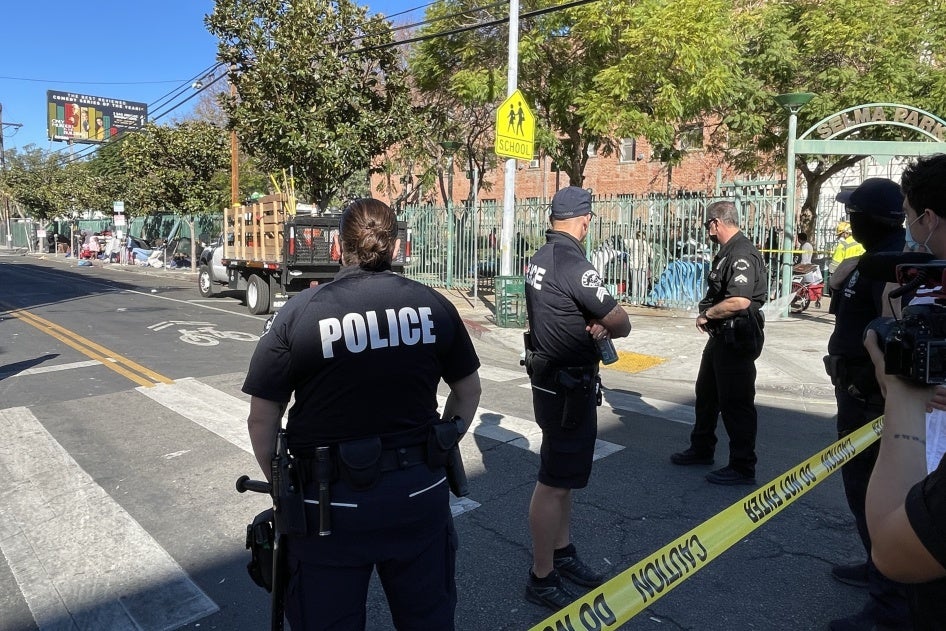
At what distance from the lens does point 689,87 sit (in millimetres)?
13617

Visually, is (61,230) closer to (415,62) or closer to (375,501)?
(415,62)

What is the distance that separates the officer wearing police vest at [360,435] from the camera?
2018 millimetres

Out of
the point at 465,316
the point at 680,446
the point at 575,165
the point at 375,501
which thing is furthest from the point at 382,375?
the point at 575,165

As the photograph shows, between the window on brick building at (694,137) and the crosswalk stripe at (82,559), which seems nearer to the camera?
the crosswalk stripe at (82,559)

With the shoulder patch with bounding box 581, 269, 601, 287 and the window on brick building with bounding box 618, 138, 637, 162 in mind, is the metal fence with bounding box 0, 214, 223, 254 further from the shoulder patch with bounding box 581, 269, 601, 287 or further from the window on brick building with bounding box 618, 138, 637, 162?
the shoulder patch with bounding box 581, 269, 601, 287

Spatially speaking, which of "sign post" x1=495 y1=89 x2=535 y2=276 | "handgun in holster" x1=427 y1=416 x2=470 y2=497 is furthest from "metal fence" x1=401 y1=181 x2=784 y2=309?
"handgun in holster" x1=427 y1=416 x2=470 y2=497

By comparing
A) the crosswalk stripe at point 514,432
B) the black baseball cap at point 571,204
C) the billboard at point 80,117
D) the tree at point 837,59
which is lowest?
the crosswalk stripe at point 514,432

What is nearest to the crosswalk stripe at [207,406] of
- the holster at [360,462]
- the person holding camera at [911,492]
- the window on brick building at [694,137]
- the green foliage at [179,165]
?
the holster at [360,462]

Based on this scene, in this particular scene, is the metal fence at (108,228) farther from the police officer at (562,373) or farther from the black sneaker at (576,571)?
the black sneaker at (576,571)

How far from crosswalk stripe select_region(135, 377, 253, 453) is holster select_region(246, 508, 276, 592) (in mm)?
3451

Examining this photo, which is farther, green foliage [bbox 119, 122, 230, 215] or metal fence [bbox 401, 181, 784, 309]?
green foliage [bbox 119, 122, 230, 215]

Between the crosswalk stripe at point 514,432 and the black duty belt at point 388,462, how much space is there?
332 centimetres

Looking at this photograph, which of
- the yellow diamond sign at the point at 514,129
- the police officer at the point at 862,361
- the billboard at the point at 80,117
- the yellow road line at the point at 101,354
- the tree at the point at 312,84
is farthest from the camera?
the billboard at the point at 80,117

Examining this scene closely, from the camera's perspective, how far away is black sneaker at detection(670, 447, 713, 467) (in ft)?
16.7
